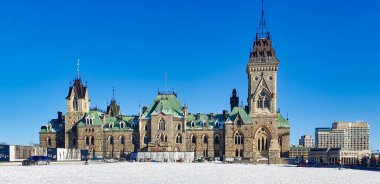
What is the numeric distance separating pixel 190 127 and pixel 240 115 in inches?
495

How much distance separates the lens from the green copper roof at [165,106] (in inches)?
4488

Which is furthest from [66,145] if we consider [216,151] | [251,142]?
[251,142]

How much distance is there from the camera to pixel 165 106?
115 m

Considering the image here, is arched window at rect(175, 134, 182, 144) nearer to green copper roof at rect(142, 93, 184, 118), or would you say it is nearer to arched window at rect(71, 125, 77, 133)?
green copper roof at rect(142, 93, 184, 118)

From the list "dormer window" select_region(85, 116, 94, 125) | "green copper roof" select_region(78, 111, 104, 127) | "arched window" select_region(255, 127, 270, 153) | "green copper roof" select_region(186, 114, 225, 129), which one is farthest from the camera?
"dormer window" select_region(85, 116, 94, 125)

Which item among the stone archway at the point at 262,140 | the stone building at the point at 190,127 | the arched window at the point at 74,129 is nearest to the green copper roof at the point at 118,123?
the stone building at the point at 190,127

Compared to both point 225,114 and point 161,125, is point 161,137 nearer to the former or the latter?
point 161,125

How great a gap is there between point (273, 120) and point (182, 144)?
70.5ft

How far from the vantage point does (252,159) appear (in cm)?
10738

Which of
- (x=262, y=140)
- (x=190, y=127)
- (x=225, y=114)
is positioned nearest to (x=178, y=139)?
(x=190, y=127)

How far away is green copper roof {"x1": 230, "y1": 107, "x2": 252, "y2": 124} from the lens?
11131 cm

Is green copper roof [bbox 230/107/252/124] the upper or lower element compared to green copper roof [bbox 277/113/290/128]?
upper

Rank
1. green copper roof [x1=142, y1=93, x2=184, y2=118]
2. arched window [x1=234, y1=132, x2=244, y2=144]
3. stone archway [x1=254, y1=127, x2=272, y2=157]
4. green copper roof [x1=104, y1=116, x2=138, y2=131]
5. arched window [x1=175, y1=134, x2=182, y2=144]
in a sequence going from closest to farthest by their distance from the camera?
1. stone archway [x1=254, y1=127, x2=272, y2=157]
2. arched window [x1=234, y1=132, x2=244, y2=144]
3. green copper roof [x1=142, y1=93, x2=184, y2=118]
4. arched window [x1=175, y1=134, x2=182, y2=144]
5. green copper roof [x1=104, y1=116, x2=138, y2=131]

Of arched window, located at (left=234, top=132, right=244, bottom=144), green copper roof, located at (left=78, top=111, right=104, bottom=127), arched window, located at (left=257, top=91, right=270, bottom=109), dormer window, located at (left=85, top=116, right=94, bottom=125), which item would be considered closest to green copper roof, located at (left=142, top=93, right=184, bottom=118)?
green copper roof, located at (left=78, top=111, right=104, bottom=127)
